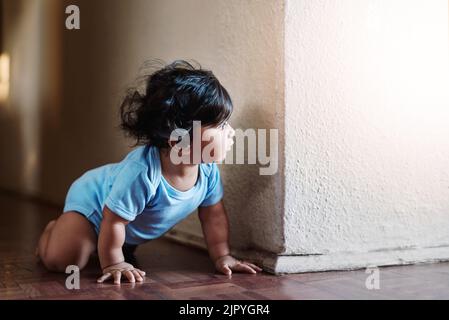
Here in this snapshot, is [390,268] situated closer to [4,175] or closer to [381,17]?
[381,17]

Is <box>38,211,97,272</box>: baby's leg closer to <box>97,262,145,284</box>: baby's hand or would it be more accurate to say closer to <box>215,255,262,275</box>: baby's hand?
<box>97,262,145,284</box>: baby's hand

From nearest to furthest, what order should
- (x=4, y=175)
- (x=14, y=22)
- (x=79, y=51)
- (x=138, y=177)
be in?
(x=138, y=177), (x=79, y=51), (x=14, y=22), (x=4, y=175)

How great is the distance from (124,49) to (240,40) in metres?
1.00

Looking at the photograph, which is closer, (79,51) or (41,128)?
(79,51)

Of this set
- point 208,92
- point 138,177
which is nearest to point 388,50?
point 208,92

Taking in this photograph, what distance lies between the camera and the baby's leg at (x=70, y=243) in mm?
1342

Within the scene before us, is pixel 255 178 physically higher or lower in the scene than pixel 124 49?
lower

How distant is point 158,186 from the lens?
1.28m

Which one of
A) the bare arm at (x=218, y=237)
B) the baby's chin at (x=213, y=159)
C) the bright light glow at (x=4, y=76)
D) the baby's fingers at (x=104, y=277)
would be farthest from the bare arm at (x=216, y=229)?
the bright light glow at (x=4, y=76)

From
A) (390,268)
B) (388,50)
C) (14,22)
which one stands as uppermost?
(14,22)

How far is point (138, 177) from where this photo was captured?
123cm
